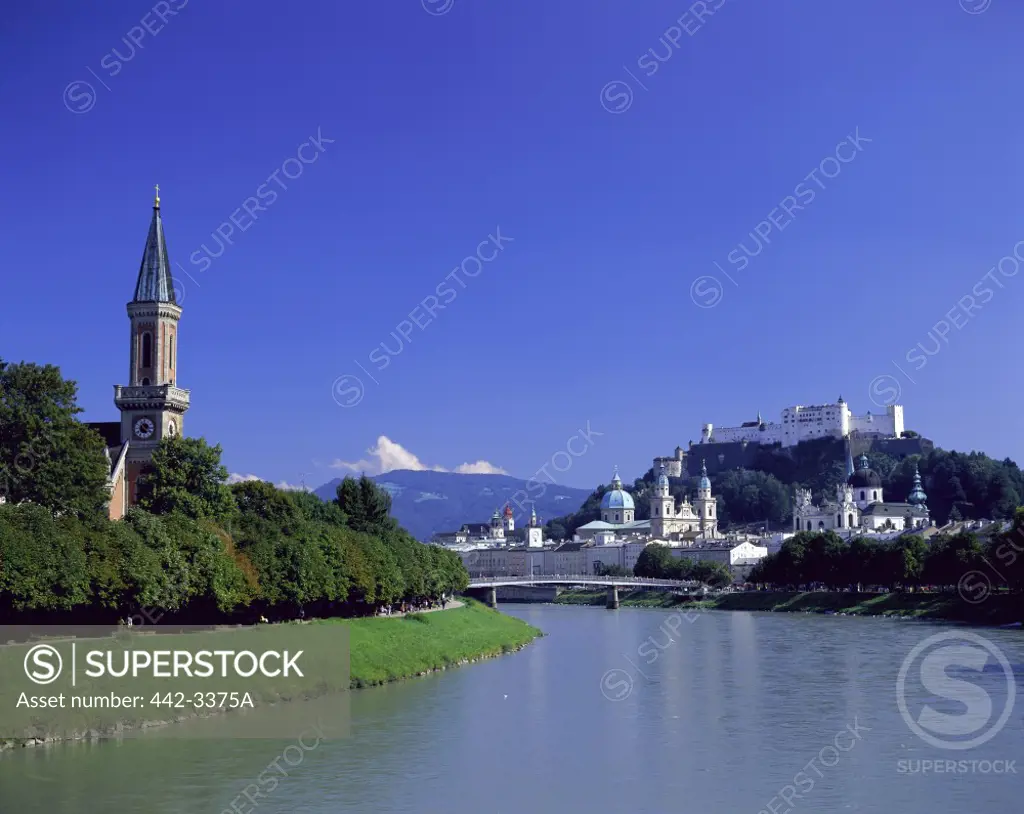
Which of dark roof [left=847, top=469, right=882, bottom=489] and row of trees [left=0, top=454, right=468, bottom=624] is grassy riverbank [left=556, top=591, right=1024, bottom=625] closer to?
row of trees [left=0, top=454, right=468, bottom=624]

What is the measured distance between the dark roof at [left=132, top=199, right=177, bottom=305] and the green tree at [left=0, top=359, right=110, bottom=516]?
17.0 meters

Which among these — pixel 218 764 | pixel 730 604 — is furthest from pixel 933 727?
pixel 730 604

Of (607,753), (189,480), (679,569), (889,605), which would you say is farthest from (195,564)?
(679,569)

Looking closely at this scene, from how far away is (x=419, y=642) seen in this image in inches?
2293

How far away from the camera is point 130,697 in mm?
36594

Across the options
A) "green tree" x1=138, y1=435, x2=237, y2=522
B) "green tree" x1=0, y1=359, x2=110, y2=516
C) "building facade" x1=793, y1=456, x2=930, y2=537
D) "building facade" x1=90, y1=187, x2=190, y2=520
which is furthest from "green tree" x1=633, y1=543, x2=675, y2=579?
"green tree" x1=0, y1=359, x2=110, y2=516

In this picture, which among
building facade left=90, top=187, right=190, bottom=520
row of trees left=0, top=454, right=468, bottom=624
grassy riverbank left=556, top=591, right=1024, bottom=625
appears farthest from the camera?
grassy riverbank left=556, top=591, right=1024, bottom=625

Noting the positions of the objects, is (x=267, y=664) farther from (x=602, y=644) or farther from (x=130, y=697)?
(x=602, y=644)

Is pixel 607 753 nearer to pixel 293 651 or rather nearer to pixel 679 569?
pixel 293 651

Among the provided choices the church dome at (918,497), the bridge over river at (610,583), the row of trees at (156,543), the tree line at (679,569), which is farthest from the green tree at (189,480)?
the church dome at (918,497)

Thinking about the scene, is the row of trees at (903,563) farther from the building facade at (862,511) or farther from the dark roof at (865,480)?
the dark roof at (865,480)

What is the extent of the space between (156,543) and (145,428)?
23552mm

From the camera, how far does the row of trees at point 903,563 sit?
272 feet

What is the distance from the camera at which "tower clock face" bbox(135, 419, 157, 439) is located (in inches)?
2682
